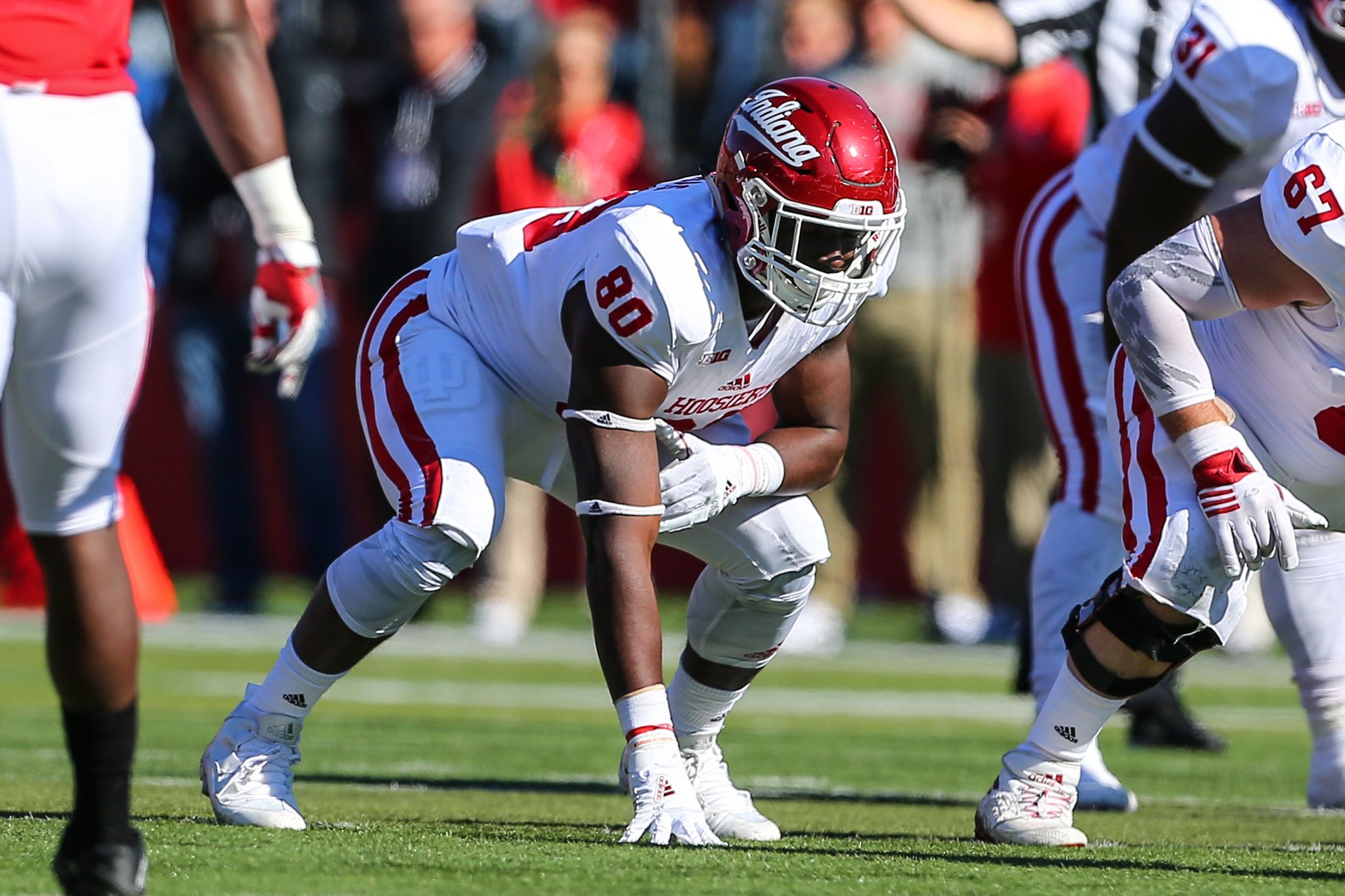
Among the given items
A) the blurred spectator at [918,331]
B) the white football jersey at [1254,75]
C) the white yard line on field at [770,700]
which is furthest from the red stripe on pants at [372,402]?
the blurred spectator at [918,331]

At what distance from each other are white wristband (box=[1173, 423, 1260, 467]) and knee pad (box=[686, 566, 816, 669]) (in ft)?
2.74

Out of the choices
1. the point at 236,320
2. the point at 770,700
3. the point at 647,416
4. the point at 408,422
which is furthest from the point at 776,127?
the point at 236,320

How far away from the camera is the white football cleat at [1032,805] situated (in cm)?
391

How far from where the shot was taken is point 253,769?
13.1 ft

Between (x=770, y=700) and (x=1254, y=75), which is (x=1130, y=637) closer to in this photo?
(x=1254, y=75)

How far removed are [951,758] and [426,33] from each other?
215 inches

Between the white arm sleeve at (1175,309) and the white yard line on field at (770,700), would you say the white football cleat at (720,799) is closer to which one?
the white arm sleeve at (1175,309)

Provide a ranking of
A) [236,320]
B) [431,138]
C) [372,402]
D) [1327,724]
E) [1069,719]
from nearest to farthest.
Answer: [1069,719] → [372,402] → [1327,724] → [431,138] → [236,320]

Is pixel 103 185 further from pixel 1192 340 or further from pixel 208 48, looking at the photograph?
pixel 1192 340

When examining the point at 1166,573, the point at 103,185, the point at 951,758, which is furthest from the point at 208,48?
the point at 951,758

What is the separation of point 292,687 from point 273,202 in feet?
3.27

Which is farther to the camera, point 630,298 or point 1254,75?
point 1254,75

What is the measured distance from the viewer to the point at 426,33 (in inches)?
399

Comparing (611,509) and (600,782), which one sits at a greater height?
(611,509)
